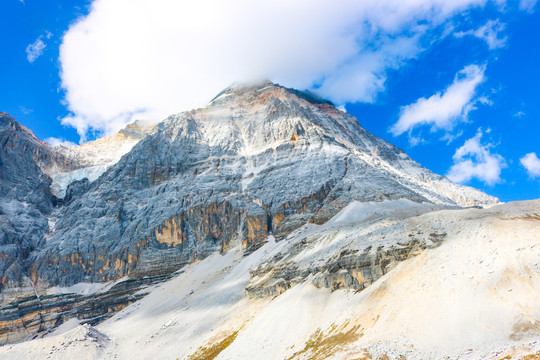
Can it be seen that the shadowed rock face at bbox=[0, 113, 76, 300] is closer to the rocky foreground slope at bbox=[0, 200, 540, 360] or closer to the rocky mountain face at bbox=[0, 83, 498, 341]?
the rocky mountain face at bbox=[0, 83, 498, 341]

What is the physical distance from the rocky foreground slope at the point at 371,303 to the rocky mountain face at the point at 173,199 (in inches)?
505

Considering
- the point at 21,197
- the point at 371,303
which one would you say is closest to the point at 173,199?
the point at 21,197

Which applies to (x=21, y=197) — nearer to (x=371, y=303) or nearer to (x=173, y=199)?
(x=173, y=199)

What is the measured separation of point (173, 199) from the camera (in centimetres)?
14250

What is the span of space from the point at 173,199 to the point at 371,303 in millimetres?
105486

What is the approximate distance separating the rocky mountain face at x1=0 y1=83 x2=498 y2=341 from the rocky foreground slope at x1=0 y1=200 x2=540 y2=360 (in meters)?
12.8

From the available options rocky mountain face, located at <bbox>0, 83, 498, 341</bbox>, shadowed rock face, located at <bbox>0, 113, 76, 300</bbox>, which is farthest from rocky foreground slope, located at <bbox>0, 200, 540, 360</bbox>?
shadowed rock face, located at <bbox>0, 113, 76, 300</bbox>

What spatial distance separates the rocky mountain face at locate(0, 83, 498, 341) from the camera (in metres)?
120

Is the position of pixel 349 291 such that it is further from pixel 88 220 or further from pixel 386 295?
pixel 88 220

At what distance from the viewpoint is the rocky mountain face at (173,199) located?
120438mm

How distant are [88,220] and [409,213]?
11541 cm

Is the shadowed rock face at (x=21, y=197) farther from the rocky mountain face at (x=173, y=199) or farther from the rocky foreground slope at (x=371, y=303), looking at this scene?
the rocky foreground slope at (x=371, y=303)

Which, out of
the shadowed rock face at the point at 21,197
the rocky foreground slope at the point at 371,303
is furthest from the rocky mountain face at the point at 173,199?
the rocky foreground slope at the point at 371,303

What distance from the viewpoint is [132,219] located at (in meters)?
142
